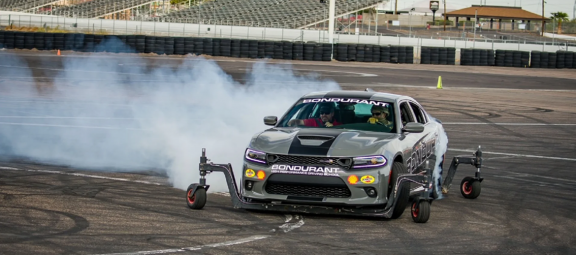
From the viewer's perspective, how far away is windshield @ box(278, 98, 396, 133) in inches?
359

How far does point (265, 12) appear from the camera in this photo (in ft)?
222

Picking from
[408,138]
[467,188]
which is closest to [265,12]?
[467,188]

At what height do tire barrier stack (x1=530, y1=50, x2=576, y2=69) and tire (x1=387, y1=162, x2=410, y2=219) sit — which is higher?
tire barrier stack (x1=530, y1=50, x2=576, y2=69)

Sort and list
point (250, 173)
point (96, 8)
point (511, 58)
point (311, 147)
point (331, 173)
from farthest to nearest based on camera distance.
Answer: point (96, 8) → point (511, 58) → point (250, 173) → point (311, 147) → point (331, 173)

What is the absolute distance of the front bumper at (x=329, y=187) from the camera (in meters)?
7.92

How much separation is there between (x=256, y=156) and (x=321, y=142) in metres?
0.67

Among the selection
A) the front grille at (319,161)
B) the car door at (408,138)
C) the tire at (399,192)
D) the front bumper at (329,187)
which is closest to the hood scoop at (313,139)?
the front grille at (319,161)

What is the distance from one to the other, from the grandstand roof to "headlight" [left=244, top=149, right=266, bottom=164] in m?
122

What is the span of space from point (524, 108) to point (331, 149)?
1714 cm

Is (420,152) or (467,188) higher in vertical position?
(420,152)

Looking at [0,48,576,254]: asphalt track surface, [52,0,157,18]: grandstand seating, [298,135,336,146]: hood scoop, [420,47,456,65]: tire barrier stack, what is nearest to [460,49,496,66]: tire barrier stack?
[420,47,456,65]: tire barrier stack

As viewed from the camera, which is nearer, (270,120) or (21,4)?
(270,120)

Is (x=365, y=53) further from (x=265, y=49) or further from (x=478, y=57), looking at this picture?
(x=478, y=57)

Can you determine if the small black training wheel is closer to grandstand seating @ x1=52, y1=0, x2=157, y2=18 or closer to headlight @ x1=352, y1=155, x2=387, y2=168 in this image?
headlight @ x1=352, y1=155, x2=387, y2=168
